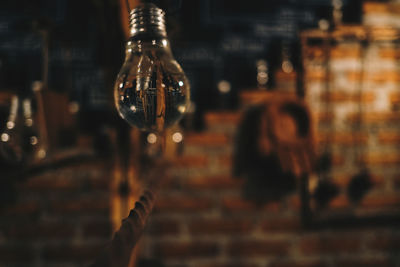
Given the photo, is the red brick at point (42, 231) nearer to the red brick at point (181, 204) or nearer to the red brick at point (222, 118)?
the red brick at point (181, 204)

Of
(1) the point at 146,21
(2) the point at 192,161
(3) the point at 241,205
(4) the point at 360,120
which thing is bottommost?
(3) the point at 241,205

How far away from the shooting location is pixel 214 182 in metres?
1.28

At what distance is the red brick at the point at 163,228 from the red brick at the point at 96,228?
0.61ft

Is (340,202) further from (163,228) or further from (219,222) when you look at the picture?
(163,228)

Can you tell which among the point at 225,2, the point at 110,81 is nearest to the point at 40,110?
the point at 110,81

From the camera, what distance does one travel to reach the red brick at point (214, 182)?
1.27 m

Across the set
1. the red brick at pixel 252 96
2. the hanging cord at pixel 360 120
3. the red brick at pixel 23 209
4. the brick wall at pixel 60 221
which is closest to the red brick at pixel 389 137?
the hanging cord at pixel 360 120

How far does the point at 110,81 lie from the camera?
0.69 meters

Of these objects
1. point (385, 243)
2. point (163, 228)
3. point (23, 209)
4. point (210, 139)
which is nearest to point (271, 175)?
point (210, 139)

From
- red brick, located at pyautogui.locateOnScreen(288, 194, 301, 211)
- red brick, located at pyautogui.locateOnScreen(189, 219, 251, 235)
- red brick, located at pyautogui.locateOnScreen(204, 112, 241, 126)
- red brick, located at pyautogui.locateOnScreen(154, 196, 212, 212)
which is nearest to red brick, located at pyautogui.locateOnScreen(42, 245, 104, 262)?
red brick, located at pyautogui.locateOnScreen(154, 196, 212, 212)

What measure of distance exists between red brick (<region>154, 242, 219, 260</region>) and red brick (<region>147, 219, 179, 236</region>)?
49 millimetres

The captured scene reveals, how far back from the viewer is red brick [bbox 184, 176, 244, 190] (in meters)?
1.27

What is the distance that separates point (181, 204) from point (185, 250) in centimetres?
21

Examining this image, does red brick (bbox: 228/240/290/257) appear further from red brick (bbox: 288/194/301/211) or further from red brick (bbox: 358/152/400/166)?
red brick (bbox: 358/152/400/166)
